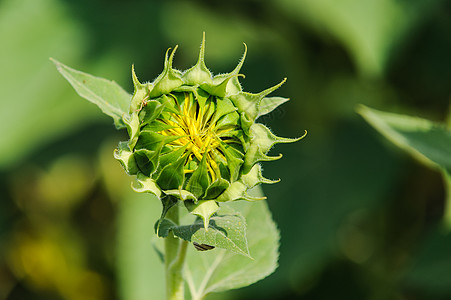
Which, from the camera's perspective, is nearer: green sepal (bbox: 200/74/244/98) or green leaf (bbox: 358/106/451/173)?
green sepal (bbox: 200/74/244/98)

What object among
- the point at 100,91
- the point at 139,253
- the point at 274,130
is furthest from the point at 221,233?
the point at 274,130

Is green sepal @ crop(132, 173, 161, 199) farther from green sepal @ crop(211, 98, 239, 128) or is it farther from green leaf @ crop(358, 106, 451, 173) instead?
green leaf @ crop(358, 106, 451, 173)

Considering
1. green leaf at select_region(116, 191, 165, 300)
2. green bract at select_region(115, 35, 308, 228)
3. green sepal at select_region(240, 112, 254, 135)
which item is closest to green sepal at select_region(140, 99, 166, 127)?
green bract at select_region(115, 35, 308, 228)

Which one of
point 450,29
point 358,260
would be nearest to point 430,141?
point 358,260

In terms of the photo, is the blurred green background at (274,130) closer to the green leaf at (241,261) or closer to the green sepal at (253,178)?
the green leaf at (241,261)

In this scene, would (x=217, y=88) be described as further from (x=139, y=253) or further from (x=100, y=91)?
(x=139, y=253)

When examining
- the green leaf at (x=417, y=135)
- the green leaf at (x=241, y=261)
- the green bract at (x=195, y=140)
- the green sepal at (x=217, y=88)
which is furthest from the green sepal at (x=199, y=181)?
the green leaf at (x=417, y=135)
